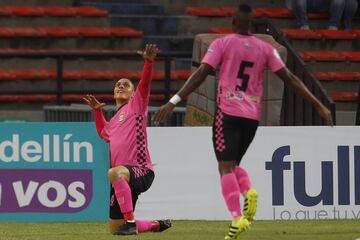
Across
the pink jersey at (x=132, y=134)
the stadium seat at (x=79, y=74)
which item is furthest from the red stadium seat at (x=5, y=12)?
the pink jersey at (x=132, y=134)

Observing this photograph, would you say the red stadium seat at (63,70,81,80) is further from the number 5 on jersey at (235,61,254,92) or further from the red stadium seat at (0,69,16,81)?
the number 5 on jersey at (235,61,254,92)

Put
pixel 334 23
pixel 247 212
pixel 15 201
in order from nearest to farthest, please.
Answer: pixel 247 212 < pixel 15 201 < pixel 334 23

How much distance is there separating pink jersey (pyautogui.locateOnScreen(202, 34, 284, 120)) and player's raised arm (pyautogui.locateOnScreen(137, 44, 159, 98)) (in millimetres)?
912

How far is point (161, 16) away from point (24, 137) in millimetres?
8275

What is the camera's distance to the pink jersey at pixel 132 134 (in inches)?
513

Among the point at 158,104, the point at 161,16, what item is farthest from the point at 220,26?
the point at 158,104

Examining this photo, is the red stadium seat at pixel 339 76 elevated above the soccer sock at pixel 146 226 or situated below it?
above

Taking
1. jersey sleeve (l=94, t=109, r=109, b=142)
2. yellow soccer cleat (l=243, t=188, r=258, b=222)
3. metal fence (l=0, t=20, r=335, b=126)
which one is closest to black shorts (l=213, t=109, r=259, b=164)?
yellow soccer cleat (l=243, t=188, r=258, b=222)

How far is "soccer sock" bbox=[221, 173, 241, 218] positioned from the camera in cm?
1165

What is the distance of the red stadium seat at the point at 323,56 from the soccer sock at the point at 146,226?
963cm

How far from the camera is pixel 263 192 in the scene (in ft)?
51.2

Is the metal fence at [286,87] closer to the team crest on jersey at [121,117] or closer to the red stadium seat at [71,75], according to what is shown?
the red stadium seat at [71,75]

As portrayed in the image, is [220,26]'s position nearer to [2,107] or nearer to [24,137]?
[2,107]

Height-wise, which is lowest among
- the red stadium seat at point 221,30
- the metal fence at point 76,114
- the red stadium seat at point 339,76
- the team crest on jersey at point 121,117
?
the metal fence at point 76,114
